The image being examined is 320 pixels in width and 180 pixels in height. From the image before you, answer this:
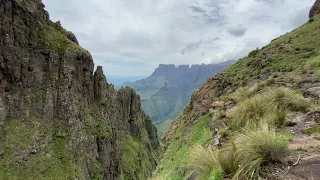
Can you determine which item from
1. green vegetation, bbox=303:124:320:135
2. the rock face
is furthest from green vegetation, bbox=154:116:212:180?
the rock face

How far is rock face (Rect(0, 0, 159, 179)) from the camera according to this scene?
57656 mm

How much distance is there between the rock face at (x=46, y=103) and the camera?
57656 millimetres

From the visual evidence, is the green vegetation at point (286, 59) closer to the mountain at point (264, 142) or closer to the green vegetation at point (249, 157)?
the mountain at point (264, 142)

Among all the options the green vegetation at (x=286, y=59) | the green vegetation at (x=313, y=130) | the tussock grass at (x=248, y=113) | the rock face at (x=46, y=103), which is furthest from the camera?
the rock face at (x=46, y=103)

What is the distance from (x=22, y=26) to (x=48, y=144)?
29840 mm

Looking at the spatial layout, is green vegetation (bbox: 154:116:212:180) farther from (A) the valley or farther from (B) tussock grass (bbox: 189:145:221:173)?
(B) tussock grass (bbox: 189:145:221:173)

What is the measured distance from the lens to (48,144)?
62.4 meters

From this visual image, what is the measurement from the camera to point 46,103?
6562cm

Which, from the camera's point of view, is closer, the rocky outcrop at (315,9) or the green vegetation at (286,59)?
the green vegetation at (286,59)

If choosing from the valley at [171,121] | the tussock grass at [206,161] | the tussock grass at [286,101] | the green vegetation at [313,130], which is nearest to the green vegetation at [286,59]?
the valley at [171,121]

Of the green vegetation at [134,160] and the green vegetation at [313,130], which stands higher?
the green vegetation at [313,130]

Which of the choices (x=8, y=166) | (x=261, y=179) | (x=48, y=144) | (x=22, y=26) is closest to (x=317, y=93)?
(x=261, y=179)

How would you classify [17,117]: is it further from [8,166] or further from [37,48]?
[37,48]

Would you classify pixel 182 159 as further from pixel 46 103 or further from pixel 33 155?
pixel 46 103
